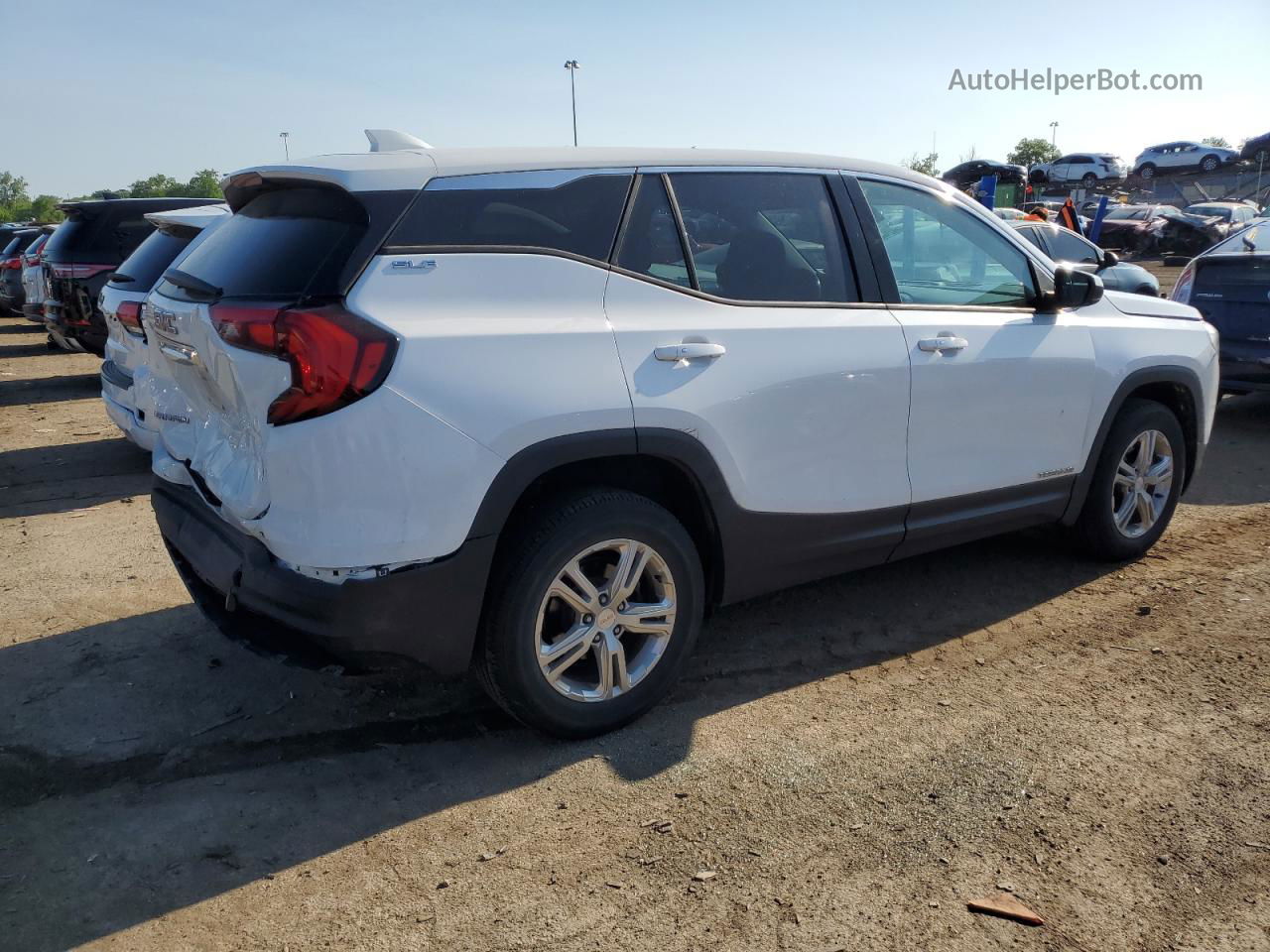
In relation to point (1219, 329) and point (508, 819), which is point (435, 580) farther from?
point (1219, 329)

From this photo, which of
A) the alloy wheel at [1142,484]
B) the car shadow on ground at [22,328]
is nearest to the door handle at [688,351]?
the alloy wheel at [1142,484]

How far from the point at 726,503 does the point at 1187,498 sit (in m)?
4.30

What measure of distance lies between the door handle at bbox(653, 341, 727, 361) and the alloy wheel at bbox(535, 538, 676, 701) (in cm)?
62

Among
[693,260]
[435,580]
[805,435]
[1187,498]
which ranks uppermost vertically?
[693,260]

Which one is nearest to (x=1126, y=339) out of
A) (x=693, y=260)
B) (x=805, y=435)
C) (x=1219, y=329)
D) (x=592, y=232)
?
(x=805, y=435)

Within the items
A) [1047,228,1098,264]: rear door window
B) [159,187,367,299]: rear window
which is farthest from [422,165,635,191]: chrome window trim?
[1047,228,1098,264]: rear door window

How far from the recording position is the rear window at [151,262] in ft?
21.9

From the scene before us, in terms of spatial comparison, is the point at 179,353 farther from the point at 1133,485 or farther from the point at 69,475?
the point at 69,475

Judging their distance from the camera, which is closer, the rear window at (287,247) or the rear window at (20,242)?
the rear window at (287,247)

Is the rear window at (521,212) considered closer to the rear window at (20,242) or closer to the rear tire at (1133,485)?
the rear tire at (1133,485)

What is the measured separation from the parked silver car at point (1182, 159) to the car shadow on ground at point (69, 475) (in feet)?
175

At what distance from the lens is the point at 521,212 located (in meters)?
3.26

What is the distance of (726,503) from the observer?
11.7ft

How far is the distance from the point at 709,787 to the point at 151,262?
5549mm
